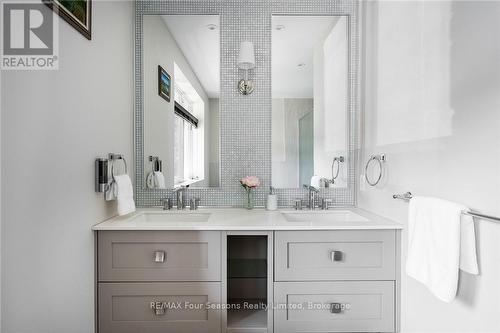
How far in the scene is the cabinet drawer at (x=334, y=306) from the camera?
154 centimetres

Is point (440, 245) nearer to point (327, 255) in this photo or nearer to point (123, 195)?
point (327, 255)

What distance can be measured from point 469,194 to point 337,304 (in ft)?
2.75

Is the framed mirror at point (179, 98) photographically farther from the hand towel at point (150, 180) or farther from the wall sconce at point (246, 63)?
the wall sconce at point (246, 63)

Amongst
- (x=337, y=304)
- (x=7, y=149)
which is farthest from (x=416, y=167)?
(x=7, y=149)

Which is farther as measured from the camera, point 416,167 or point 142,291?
point 142,291

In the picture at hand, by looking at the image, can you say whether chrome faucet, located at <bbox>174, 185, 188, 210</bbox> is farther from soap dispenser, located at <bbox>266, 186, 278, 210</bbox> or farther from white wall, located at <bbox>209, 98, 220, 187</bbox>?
soap dispenser, located at <bbox>266, 186, 278, 210</bbox>

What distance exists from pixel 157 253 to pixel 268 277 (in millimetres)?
592

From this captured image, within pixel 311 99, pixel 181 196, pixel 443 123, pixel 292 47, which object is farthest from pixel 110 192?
pixel 443 123

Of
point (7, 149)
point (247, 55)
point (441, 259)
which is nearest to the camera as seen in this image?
point (7, 149)

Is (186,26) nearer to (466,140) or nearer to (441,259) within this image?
(466,140)

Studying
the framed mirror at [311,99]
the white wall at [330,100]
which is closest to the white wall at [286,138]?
the framed mirror at [311,99]

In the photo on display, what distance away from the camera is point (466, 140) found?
44.4 inches

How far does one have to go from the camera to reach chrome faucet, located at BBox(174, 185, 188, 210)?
205 cm

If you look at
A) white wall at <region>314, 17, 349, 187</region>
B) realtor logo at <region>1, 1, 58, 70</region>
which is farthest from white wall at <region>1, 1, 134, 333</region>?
white wall at <region>314, 17, 349, 187</region>
